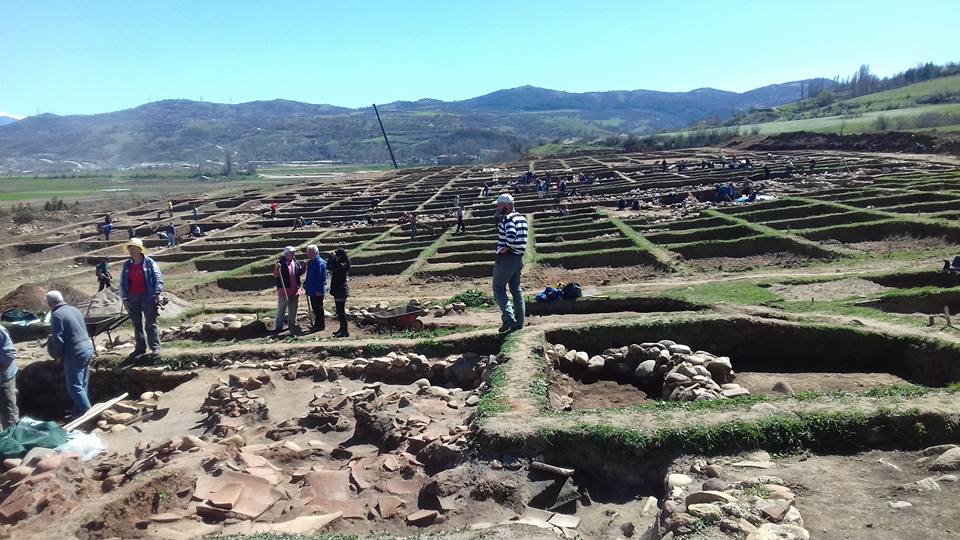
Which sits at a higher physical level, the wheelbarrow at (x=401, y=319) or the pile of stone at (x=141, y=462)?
the wheelbarrow at (x=401, y=319)

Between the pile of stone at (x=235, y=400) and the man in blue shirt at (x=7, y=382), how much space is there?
2088mm

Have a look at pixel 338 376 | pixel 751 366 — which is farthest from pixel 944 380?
pixel 338 376

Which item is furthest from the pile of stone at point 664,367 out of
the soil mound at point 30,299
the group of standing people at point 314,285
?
the soil mound at point 30,299

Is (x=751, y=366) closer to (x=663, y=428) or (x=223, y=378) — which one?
(x=663, y=428)

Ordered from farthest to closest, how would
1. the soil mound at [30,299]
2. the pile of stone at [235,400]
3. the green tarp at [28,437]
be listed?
1. the soil mound at [30,299]
2. the pile of stone at [235,400]
3. the green tarp at [28,437]

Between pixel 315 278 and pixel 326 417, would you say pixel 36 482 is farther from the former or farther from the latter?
pixel 315 278

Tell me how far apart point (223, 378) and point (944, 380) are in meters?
9.43

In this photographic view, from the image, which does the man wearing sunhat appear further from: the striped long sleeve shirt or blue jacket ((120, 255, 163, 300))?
the striped long sleeve shirt

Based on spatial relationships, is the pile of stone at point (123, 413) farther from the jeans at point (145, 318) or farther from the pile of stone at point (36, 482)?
the pile of stone at point (36, 482)

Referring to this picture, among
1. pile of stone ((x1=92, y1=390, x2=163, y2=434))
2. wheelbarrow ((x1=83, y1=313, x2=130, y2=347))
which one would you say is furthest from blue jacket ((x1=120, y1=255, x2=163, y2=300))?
pile of stone ((x1=92, y1=390, x2=163, y2=434))

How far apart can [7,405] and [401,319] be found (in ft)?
18.1

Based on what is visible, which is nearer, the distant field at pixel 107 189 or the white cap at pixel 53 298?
the white cap at pixel 53 298

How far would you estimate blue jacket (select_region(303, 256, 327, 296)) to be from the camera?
421 inches

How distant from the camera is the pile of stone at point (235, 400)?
749 cm
